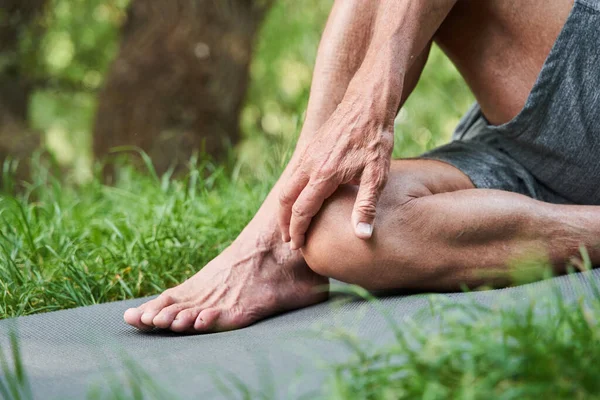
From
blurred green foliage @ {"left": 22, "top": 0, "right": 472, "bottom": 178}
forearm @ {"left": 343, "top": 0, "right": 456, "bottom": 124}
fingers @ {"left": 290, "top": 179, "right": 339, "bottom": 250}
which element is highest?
forearm @ {"left": 343, "top": 0, "right": 456, "bottom": 124}

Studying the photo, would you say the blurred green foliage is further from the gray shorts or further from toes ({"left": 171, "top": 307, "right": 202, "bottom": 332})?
toes ({"left": 171, "top": 307, "right": 202, "bottom": 332})

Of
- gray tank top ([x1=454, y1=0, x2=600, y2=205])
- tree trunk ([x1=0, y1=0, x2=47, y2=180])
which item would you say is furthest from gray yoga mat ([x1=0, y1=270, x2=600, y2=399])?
tree trunk ([x1=0, y1=0, x2=47, y2=180])

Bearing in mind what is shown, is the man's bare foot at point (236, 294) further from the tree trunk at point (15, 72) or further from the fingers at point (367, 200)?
the tree trunk at point (15, 72)

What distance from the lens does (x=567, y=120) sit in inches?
72.6

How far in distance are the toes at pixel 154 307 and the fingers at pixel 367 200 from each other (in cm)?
52

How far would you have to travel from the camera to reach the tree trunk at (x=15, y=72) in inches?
265

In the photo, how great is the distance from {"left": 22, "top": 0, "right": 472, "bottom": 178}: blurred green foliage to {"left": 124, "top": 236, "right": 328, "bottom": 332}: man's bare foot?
18.2 ft

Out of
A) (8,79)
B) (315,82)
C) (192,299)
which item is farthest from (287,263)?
(8,79)

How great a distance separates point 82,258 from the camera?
2303mm

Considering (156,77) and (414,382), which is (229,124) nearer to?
(156,77)

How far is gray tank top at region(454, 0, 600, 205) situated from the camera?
5.86 feet

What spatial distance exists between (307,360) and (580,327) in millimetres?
414

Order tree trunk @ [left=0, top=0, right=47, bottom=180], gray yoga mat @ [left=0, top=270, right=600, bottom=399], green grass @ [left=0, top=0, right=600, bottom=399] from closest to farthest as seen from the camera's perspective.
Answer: green grass @ [left=0, top=0, right=600, bottom=399]
gray yoga mat @ [left=0, top=270, right=600, bottom=399]
tree trunk @ [left=0, top=0, right=47, bottom=180]

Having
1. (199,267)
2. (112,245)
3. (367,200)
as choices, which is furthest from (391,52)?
(112,245)
